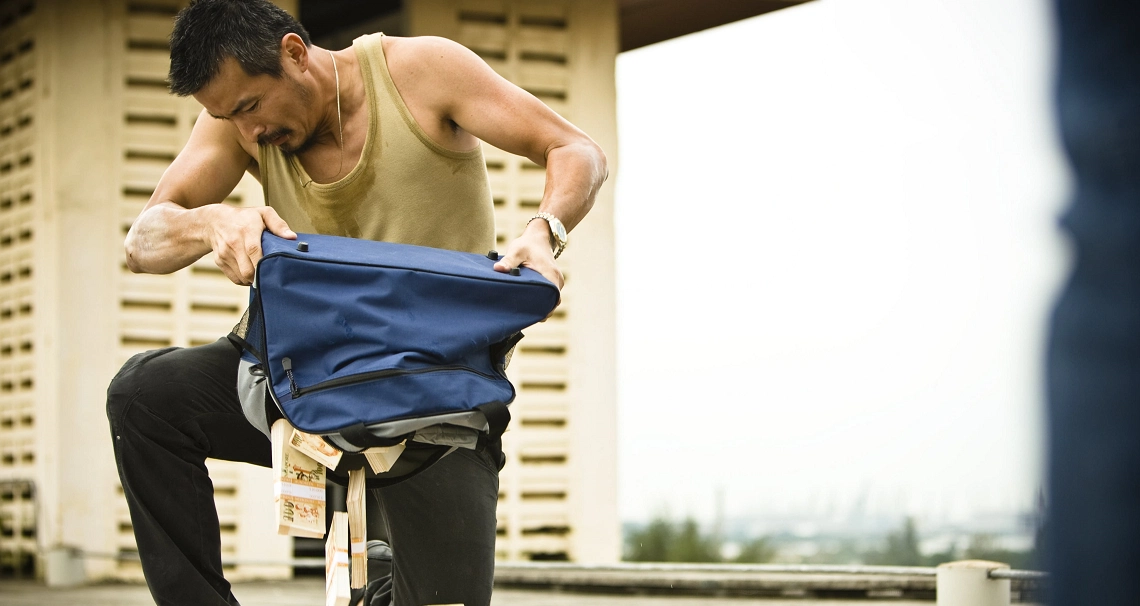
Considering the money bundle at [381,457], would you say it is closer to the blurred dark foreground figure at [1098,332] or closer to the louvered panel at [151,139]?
the blurred dark foreground figure at [1098,332]

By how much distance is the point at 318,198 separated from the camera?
1973 millimetres

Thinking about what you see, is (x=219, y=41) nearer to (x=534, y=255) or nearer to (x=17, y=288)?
(x=534, y=255)

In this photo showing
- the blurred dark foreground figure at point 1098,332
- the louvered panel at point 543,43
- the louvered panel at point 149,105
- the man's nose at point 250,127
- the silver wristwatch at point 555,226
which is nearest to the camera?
the blurred dark foreground figure at point 1098,332

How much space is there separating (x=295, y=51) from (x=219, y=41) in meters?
0.14

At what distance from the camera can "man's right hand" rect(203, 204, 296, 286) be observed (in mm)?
1620

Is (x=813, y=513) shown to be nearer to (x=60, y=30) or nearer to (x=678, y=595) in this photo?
(x=678, y=595)

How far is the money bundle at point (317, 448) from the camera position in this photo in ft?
5.03

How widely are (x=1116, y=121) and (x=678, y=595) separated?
13.0ft

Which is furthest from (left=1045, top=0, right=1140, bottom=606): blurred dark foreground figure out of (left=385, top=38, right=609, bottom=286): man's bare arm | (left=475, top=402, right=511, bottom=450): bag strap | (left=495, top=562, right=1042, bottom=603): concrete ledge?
(left=495, top=562, right=1042, bottom=603): concrete ledge

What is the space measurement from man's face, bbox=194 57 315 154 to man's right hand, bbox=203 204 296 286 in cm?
23

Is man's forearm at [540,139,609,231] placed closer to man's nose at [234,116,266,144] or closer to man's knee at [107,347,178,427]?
man's nose at [234,116,266,144]

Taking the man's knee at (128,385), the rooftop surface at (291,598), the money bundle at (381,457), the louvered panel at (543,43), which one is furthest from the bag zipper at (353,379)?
the louvered panel at (543,43)

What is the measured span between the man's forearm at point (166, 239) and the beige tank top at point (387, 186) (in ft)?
0.69

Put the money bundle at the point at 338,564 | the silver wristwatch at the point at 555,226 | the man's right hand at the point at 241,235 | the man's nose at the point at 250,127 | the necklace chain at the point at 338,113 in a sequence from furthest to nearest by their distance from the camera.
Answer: the necklace chain at the point at 338,113 → the man's nose at the point at 250,127 → the silver wristwatch at the point at 555,226 → the man's right hand at the point at 241,235 → the money bundle at the point at 338,564
